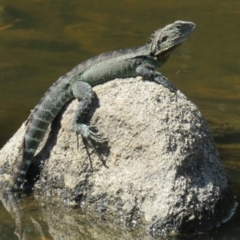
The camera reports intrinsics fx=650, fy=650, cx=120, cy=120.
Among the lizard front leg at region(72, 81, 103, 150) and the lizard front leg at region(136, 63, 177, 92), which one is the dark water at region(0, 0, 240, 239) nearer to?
the lizard front leg at region(136, 63, 177, 92)

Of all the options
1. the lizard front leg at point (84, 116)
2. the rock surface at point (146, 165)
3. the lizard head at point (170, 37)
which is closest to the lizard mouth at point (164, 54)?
the lizard head at point (170, 37)

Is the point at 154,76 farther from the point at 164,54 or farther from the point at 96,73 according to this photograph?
the point at 96,73

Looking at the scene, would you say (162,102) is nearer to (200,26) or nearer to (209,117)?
(209,117)

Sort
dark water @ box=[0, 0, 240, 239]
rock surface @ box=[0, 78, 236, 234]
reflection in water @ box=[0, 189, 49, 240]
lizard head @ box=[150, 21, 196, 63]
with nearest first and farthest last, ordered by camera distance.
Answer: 1. rock surface @ box=[0, 78, 236, 234]
2. reflection in water @ box=[0, 189, 49, 240]
3. lizard head @ box=[150, 21, 196, 63]
4. dark water @ box=[0, 0, 240, 239]

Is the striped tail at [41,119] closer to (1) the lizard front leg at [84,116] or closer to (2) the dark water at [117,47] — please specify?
(1) the lizard front leg at [84,116]

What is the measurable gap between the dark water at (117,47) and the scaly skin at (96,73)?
5.56ft

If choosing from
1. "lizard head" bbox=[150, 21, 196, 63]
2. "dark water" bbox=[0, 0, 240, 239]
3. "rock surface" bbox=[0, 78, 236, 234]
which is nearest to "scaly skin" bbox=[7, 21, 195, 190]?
"lizard head" bbox=[150, 21, 196, 63]

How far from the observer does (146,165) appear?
5.84 metres

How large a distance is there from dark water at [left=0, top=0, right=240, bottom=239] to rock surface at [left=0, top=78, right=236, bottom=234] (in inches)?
40.2

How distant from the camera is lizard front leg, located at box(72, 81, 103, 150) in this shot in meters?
6.05

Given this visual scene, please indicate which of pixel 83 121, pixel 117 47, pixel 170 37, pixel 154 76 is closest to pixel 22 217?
pixel 83 121

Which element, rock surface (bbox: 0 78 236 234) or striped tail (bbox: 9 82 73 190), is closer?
rock surface (bbox: 0 78 236 234)

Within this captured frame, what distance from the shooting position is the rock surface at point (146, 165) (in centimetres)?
568

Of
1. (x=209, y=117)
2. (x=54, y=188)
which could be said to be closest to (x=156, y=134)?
(x=54, y=188)
